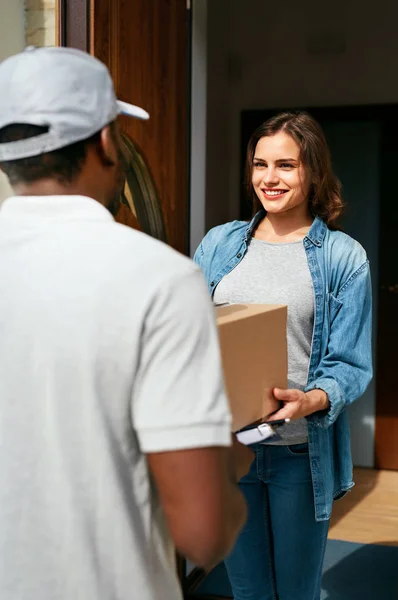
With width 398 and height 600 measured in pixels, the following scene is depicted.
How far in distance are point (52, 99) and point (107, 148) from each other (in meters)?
0.08

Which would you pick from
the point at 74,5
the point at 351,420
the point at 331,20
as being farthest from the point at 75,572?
the point at 331,20

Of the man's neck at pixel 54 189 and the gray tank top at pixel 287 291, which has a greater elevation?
the man's neck at pixel 54 189

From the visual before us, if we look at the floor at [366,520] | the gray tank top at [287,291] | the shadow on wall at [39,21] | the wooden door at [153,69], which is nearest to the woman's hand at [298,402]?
the gray tank top at [287,291]

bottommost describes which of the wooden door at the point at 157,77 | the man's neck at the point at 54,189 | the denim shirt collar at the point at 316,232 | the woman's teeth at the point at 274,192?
the denim shirt collar at the point at 316,232

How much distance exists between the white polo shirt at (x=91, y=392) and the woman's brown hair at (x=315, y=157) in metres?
1.06

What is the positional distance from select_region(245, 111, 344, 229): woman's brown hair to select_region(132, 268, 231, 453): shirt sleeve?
109 cm

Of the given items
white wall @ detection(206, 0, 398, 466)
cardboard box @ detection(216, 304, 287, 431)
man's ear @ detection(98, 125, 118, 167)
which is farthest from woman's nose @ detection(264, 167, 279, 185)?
white wall @ detection(206, 0, 398, 466)

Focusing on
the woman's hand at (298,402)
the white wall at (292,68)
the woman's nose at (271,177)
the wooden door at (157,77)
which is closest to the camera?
the woman's hand at (298,402)

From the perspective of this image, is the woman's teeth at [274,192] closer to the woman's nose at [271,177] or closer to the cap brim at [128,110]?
the woman's nose at [271,177]

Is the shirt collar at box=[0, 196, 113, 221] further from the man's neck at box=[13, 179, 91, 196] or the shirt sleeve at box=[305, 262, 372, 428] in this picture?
the shirt sleeve at box=[305, 262, 372, 428]

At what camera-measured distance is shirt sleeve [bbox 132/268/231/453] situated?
2.55 feet

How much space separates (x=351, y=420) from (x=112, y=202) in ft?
12.8

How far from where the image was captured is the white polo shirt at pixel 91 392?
78 centimetres

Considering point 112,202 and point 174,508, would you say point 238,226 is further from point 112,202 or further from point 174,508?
point 174,508
